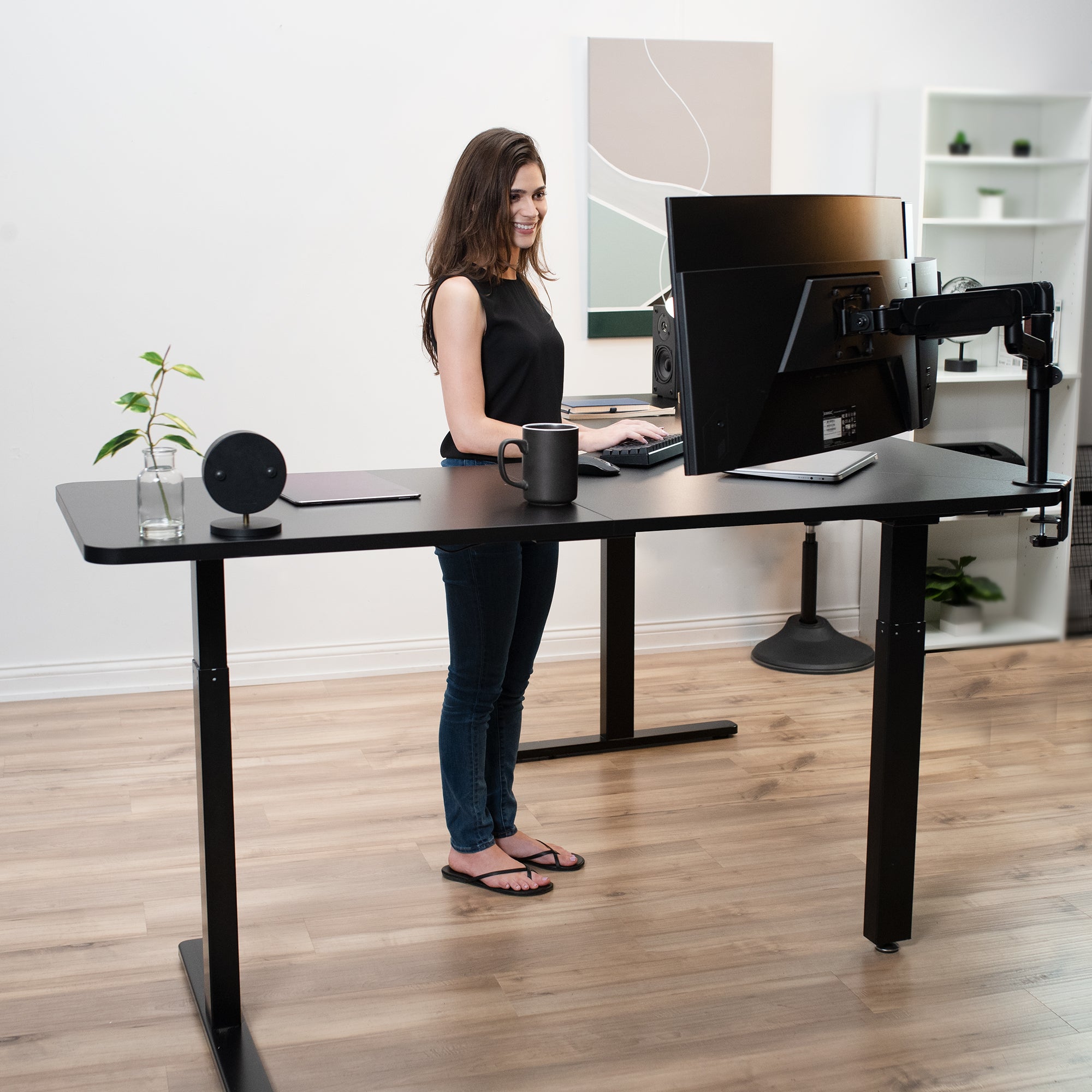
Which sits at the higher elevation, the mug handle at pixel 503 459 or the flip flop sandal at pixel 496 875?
the mug handle at pixel 503 459

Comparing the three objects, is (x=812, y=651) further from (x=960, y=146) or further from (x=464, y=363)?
(x=464, y=363)

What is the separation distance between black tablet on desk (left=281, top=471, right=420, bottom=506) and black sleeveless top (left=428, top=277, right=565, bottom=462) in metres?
0.25

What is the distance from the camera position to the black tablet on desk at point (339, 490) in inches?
73.2

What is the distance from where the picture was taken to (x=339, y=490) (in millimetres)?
1938

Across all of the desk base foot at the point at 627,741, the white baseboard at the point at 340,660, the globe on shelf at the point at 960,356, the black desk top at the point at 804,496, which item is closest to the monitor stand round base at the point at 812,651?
the white baseboard at the point at 340,660

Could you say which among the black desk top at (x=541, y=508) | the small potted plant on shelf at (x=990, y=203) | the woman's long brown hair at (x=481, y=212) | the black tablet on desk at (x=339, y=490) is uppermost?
the small potted plant on shelf at (x=990, y=203)

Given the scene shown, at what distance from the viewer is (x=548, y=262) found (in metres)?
3.68

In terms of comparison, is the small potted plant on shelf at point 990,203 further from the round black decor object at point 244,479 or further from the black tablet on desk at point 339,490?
the round black decor object at point 244,479

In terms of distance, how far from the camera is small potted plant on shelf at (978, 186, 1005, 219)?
380 cm

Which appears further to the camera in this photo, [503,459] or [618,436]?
[618,436]

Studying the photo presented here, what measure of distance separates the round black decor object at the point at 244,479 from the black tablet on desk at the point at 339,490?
0.13m

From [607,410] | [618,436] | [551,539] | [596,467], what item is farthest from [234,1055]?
[607,410]

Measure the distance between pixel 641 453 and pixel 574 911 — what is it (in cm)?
86

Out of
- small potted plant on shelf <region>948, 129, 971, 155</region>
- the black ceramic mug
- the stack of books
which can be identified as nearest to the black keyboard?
the black ceramic mug
